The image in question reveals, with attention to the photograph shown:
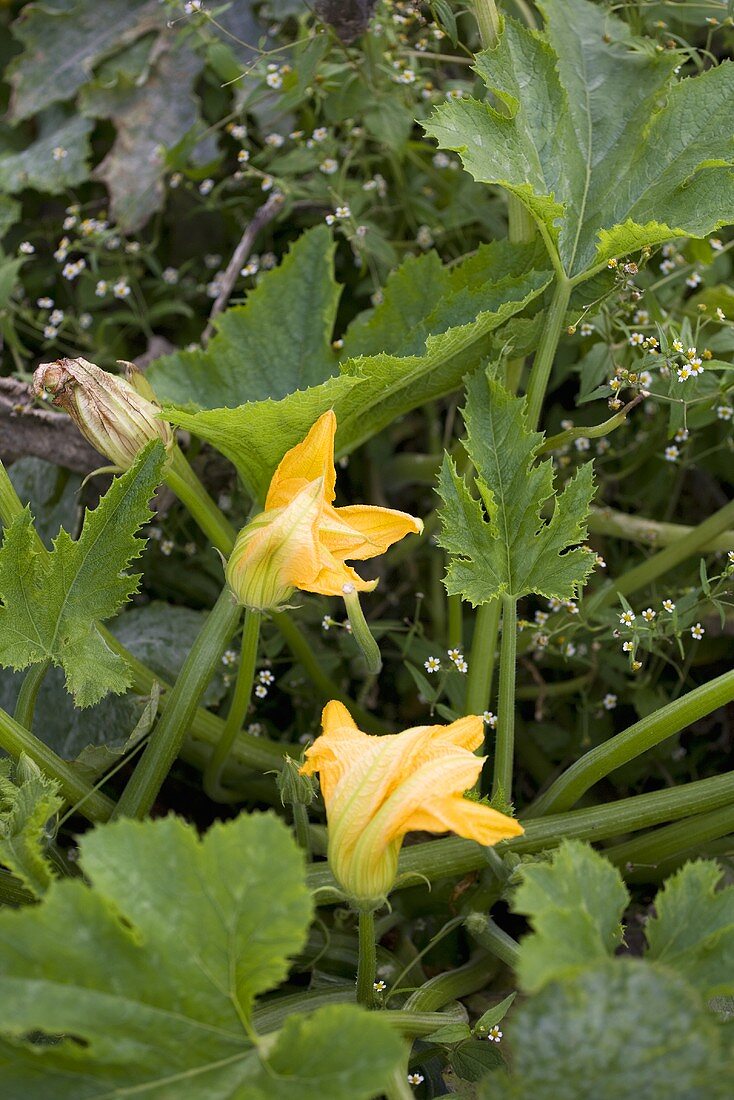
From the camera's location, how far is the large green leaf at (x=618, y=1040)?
2.68ft

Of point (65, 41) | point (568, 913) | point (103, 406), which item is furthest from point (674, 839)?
point (65, 41)

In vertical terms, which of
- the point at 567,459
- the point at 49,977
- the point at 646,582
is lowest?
the point at 646,582

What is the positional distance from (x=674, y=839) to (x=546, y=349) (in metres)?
0.66

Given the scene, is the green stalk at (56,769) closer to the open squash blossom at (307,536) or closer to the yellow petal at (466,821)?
the open squash blossom at (307,536)

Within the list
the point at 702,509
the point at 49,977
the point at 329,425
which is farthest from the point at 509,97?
the point at 49,977

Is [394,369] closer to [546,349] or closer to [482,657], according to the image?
[546,349]

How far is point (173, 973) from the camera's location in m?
0.92

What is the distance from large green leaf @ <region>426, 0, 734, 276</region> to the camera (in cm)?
138

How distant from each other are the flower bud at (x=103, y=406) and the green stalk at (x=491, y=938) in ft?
2.22

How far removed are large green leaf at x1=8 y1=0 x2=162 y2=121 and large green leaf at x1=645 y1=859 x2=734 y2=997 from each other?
2.03 metres

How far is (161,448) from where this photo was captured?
1276 mm

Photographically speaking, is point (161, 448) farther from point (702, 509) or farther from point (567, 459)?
point (702, 509)

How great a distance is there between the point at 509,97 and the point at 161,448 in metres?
0.62

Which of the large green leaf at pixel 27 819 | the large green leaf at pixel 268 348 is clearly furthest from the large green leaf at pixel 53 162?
the large green leaf at pixel 27 819
